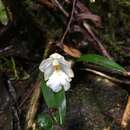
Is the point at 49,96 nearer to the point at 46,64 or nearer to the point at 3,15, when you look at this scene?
the point at 46,64

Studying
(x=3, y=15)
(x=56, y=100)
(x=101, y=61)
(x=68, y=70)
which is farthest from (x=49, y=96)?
(x=3, y=15)

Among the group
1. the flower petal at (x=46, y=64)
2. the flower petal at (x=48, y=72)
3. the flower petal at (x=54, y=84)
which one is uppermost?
the flower petal at (x=46, y=64)

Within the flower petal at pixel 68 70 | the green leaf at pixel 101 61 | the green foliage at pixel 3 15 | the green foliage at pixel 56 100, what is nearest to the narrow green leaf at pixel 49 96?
the green foliage at pixel 56 100

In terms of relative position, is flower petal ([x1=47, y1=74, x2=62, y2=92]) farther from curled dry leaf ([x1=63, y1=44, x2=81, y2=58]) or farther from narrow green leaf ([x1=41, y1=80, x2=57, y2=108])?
curled dry leaf ([x1=63, y1=44, x2=81, y2=58])

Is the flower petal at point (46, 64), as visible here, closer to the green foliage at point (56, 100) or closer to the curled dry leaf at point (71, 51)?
the green foliage at point (56, 100)

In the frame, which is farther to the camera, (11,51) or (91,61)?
(11,51)

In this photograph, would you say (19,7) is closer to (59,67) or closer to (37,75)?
(37,75)

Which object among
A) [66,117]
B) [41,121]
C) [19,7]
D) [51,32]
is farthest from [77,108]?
[19,7]
